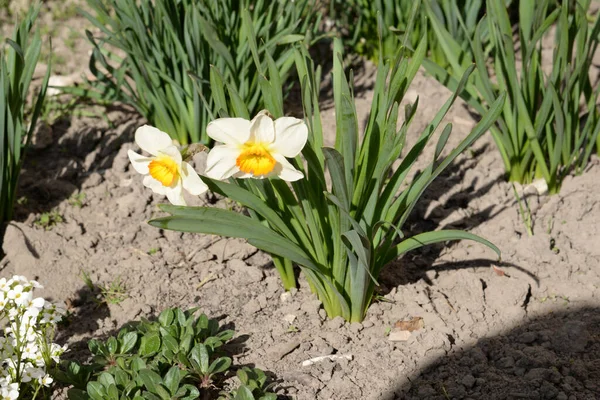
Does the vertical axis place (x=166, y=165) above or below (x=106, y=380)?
above

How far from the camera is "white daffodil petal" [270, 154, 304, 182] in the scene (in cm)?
180

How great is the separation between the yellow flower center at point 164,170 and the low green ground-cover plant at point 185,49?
0.99 m

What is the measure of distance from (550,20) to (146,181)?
148 cm

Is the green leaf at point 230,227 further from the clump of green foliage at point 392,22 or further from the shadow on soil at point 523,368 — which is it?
the clump of green foliage at point 392,22

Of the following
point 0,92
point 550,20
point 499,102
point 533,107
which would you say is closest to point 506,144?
point 533,107

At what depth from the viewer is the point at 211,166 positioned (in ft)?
5.88

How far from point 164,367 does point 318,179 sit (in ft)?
2.26

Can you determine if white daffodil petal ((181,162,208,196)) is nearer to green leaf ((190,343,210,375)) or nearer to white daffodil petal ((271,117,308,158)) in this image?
white daffodil petal ((271,117,308,158))

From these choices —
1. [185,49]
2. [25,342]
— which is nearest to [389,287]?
[25,342]

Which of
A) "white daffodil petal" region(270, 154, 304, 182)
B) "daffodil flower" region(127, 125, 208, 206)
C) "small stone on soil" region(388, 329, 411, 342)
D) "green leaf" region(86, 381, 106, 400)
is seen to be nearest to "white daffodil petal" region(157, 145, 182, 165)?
"daffodil flower" region(127, 125, 208, 206)

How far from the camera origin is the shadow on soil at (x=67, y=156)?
303 cm

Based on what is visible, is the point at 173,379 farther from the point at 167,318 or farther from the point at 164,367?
the point at 167,318

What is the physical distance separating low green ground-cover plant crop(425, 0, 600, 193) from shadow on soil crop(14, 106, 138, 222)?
4.77ft

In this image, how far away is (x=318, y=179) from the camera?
215cm
